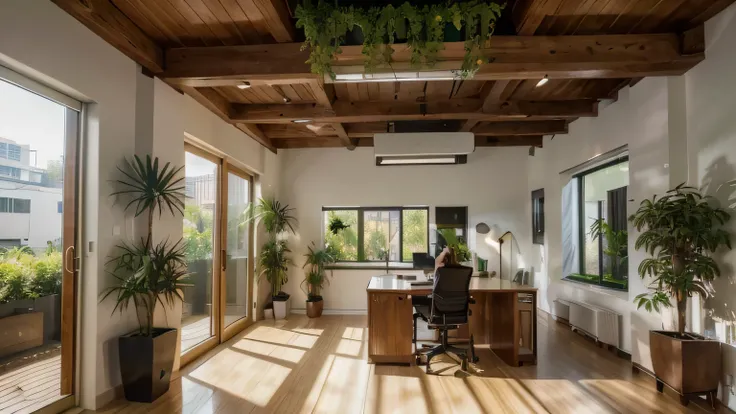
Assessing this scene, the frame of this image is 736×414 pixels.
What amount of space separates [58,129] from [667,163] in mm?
5225

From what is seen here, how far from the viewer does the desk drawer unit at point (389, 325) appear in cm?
458

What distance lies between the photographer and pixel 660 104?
4086mm

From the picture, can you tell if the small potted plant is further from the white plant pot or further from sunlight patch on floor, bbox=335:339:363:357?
sunlight patch on floor, bbox=335:339:363:357

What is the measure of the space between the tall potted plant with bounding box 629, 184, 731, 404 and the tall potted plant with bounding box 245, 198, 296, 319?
5.20 metres

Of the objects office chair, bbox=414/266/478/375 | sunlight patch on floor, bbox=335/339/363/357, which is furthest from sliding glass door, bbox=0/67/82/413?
office chair, bbox=414/266/478/375

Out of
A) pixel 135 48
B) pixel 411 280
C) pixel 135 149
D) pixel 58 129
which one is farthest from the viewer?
pixel 411 280

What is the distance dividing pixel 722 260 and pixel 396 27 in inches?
126

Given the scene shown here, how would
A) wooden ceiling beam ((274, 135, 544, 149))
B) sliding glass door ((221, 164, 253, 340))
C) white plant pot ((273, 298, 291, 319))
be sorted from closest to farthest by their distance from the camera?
sliding glass door ((221, 164, 253, 340)), white plant pot ((273, 298, 291, 319)), wooden ceiling beam ((274, 135, 544, 149))

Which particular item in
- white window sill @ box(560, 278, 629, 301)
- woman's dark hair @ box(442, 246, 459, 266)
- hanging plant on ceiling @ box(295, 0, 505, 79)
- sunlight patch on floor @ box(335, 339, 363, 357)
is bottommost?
sunlight patch on floor @ box(335, 339, 363, 357)

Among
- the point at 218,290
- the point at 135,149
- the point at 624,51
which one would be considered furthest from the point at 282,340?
the point at 624,51

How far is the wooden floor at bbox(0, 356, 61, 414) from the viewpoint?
276cm

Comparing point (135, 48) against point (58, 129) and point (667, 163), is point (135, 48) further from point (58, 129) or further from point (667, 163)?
point (667, 163)

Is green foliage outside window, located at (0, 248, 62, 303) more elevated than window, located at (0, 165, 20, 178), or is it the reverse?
window, located at (0, 165, 20, 178)

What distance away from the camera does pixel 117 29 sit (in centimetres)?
318
